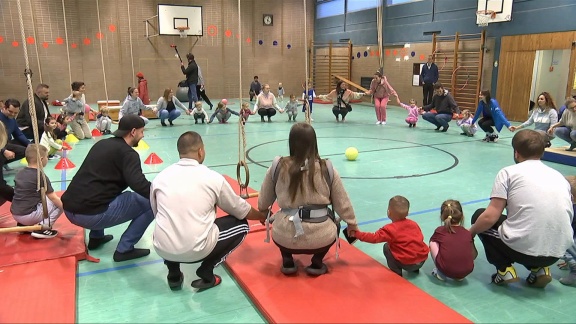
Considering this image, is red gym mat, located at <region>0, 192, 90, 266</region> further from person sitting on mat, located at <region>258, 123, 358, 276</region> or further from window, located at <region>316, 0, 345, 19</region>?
window, located at <region>316, 0, 345, 19</region>

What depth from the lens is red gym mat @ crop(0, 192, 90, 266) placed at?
337 centimetres

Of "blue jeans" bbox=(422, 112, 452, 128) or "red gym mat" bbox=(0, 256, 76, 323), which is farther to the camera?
"blue jeans" bbox=(422, 112, 452, 128)

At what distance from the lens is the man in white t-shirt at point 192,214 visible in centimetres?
279

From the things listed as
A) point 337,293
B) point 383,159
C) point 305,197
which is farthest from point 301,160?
point 383,159

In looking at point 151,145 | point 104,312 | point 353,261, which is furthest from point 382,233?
point 151,145

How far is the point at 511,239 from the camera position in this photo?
9.45 ft

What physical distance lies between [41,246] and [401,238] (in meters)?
2.78

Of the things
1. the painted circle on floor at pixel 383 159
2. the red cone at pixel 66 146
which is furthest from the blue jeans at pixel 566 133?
the red cone at pixel 66 146

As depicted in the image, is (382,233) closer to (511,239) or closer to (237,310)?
(511,239)

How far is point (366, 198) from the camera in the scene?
5.19 metres

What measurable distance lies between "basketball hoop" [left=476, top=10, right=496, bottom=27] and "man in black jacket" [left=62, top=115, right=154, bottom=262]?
458 inches

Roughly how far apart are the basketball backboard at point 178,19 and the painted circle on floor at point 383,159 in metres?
10.5

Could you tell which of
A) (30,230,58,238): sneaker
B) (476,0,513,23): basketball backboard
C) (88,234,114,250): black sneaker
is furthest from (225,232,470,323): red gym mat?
(476,0,513,23): basketball backboard

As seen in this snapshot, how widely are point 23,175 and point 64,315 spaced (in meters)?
1.53
